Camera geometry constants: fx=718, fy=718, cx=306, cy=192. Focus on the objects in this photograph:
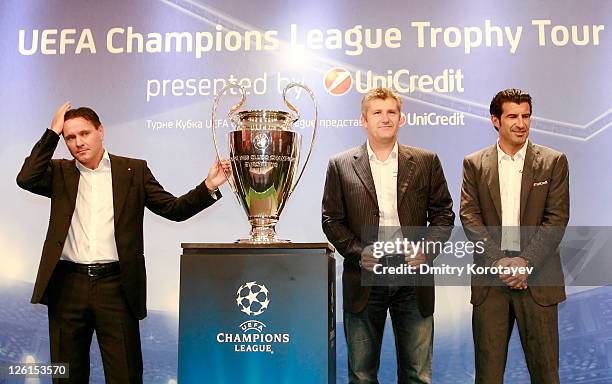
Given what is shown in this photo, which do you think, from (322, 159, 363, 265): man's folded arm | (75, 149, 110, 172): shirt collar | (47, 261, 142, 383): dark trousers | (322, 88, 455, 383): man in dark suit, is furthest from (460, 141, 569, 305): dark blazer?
(75, 149, 110, 172): shirt collar

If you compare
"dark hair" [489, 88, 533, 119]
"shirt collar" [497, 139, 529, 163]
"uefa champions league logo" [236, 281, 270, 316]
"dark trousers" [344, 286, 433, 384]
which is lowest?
"dark trousers" [344, 286, 433, 384]

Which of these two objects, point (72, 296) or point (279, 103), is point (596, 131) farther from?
point (72, 296)

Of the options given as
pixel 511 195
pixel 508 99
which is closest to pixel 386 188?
pixel 511 195

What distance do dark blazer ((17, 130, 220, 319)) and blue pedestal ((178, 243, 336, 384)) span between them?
81 centimetres

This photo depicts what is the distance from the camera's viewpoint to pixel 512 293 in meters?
2.98

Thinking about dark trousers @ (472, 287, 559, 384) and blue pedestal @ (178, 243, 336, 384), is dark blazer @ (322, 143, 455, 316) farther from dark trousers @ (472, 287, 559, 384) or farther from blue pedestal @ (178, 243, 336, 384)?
blue pedestal @ (178, 243, 336, 384)

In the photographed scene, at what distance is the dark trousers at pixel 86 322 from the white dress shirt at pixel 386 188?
113cm

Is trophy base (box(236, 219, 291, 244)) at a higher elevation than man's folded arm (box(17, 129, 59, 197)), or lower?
lower

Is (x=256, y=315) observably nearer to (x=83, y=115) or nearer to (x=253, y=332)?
(x=253, y=332)

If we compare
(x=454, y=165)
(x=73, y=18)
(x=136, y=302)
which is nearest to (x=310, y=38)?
(x=454, y=165)

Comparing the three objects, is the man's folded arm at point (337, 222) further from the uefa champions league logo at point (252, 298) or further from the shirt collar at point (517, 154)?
the uefa champions league logo at point (252, 298)

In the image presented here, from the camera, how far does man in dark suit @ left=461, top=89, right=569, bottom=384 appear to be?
294cm

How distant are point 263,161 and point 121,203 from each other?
991mm

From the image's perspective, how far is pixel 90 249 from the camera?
9.75 ft
